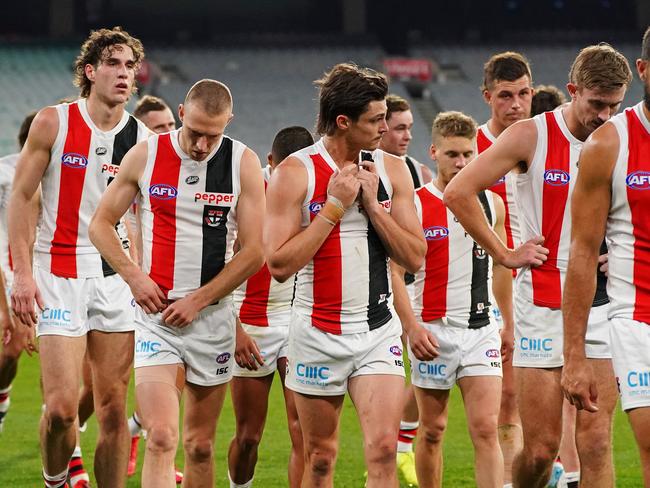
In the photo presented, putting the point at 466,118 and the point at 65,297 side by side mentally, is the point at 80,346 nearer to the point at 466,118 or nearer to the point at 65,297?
the point at 65,297

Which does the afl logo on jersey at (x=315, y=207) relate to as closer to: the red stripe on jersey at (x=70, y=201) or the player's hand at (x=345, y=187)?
the player's hand at (x=345, y=187)

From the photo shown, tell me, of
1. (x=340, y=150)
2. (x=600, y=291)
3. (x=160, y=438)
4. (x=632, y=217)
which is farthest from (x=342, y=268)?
(x=632, y=217)

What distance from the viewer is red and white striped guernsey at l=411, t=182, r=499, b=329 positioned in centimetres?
650

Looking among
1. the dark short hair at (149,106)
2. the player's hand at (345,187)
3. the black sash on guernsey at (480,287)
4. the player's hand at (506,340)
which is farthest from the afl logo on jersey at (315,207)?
the dark short hair at (149,106)

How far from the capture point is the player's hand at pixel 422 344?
240 inches

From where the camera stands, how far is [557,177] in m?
5.64

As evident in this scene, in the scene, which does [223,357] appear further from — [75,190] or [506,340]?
[506,340]

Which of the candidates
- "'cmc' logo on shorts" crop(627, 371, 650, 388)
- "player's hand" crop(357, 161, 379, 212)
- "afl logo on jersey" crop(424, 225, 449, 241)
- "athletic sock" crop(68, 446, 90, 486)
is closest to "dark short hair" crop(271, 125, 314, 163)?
"afl logo on jersey" crop(424, 225, 449, 241)

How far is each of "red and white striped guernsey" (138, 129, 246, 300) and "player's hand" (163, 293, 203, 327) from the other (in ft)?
0.51

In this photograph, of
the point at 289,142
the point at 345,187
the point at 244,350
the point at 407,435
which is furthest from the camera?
the point at 407,435

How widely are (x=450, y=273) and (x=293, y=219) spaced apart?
5.02 feet

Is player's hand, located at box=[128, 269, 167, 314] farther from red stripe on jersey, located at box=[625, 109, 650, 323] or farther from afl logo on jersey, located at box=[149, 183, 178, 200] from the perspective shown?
red stripe on jersey, located at box=[625, 109, 650, 323]

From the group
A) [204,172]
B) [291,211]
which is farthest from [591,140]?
[204,172]

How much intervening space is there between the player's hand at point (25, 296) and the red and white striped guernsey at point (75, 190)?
28 centimetres
